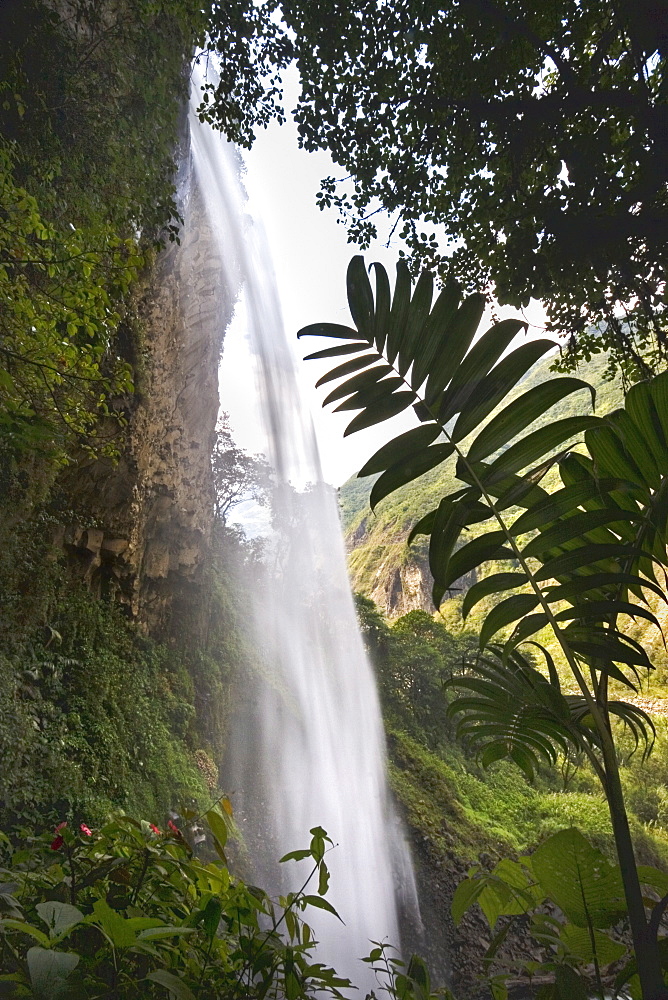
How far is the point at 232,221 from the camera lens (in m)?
8.73

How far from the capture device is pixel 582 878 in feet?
2.02

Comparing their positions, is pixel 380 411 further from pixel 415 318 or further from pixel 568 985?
pixel 568 985

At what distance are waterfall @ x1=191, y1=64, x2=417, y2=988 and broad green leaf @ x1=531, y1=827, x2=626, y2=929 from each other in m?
4.03

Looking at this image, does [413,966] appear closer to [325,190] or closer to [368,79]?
[325,190]

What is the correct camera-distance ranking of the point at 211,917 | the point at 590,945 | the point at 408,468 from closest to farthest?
the point at 211,917 < the point at 590,945 < the point at 408,468

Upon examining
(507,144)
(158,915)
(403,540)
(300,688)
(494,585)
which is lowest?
(158,915)

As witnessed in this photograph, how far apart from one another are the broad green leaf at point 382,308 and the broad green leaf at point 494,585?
40 centimetres

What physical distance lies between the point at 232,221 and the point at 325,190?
6627 millimetres

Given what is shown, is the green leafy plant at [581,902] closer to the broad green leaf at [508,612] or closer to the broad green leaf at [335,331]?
the broad green leaf at [508,612]

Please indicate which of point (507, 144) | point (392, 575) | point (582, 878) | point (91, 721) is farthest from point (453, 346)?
point (392, 575)

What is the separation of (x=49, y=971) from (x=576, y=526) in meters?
0.66

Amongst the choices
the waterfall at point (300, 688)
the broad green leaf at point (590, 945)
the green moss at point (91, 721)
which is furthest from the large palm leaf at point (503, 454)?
the waterfall at point (300, 688)

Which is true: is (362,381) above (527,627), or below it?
above

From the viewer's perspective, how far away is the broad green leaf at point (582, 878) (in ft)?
2.01
